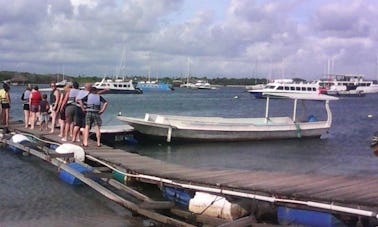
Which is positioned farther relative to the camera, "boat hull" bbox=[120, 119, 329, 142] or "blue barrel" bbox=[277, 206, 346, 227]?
"boat hull" bbox=[120, 119, 329, 142]

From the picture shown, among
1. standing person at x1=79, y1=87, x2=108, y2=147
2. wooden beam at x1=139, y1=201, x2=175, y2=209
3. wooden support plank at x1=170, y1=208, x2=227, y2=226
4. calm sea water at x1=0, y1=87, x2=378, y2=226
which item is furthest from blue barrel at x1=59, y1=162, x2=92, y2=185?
wooden support plank at x1=170, y1=208, x2=227, y2=226

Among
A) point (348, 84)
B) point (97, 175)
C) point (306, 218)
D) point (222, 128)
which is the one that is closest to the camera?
point (306, 218)

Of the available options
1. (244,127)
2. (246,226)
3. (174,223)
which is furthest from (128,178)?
(244,127)

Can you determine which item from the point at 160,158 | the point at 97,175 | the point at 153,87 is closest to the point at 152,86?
the point at 153,87

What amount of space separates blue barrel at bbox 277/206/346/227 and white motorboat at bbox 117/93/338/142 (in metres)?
14.7

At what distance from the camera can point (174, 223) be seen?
359 inches

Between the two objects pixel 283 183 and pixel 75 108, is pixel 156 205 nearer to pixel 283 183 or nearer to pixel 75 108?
pixel 283 183

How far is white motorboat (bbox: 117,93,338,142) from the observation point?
23.4 m

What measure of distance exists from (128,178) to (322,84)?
11371 cm

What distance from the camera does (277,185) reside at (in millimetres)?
9609

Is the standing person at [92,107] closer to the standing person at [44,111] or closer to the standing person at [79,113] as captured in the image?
the standing person at [79,113]

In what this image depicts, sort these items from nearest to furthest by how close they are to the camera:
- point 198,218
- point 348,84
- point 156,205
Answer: point 198,218
point 156,205
point 348,84

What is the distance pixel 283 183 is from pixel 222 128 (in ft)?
48.4

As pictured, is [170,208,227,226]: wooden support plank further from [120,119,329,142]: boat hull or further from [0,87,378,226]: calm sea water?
[120,119,329,142]: boat hull
